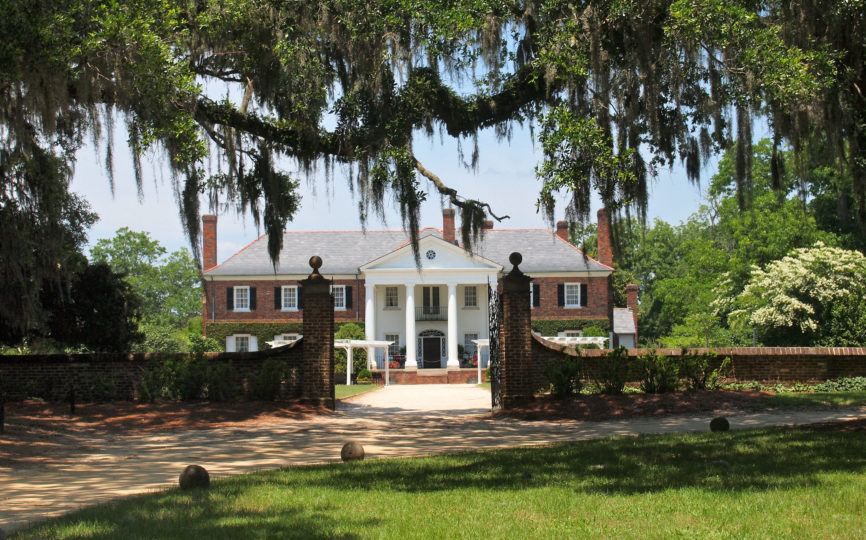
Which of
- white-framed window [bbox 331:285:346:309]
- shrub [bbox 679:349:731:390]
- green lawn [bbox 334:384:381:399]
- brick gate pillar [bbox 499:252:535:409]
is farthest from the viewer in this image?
white-framed window [bbox 331:285:346:309]

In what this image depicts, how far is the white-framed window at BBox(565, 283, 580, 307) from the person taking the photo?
143ft

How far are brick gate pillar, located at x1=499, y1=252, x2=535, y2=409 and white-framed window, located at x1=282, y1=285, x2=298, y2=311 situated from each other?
2913cm

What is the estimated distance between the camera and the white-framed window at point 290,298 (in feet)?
142

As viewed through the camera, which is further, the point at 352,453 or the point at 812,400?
the point at 812,400

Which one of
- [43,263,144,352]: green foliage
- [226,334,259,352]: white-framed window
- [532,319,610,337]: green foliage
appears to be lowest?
[226,334,259,352]: white-framed window

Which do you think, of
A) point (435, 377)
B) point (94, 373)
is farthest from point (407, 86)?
point (435, 377)

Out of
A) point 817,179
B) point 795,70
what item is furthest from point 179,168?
point 817,179

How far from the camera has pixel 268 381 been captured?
15734 millimetres

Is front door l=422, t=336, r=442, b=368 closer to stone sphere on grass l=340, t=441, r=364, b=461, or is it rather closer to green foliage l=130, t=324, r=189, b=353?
green foliage l=130, t=324, r=189, b=353

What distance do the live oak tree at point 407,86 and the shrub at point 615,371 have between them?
343 cm

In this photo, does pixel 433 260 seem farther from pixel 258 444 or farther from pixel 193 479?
pixel 193 479

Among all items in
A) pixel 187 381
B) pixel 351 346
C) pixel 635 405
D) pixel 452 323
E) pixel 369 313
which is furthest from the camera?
pixel 369 313

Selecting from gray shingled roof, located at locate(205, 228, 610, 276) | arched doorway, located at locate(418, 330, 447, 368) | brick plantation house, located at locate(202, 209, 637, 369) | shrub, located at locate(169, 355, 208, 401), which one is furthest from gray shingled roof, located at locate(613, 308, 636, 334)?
shrub, located at locate(169, 355, 208, 401)

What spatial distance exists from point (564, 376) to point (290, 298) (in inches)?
1185
